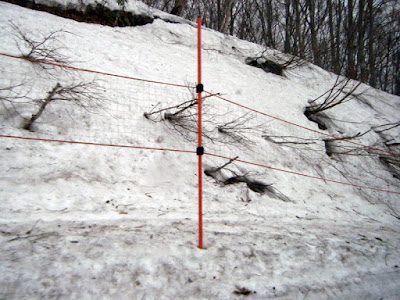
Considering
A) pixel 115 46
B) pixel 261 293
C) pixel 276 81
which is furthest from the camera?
pixel 276 81

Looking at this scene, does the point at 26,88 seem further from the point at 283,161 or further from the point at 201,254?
the point at 283,161

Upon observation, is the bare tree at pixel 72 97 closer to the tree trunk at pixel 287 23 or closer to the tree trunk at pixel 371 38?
the tree trunk at pixel 287 23

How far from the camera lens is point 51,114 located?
3305 mm

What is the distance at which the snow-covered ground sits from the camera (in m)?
1.87

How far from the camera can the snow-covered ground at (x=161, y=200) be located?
6.15ft

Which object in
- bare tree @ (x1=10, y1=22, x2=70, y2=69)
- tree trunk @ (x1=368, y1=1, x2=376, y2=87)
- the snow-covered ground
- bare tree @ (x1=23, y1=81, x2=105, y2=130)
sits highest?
tree trunk @ (x1=368, y1=1, x2=376, y2=87)

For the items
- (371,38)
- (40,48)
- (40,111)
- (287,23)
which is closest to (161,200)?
(40,111)

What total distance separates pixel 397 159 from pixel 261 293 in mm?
6054

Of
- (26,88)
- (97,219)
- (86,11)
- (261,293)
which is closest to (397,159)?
(261,293)

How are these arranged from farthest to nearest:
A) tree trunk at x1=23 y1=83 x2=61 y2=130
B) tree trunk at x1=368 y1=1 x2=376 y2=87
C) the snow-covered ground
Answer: tree trunk at x1=368 y1=1 x2=376 y2=87
tree trunk at x1=23 y1=83 x2=61 y2=130
the snow-covered ground

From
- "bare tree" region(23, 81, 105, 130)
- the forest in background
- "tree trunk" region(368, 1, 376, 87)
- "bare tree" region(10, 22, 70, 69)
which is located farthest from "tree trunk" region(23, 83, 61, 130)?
"tree trunk" region(368, 1, 376, 87)

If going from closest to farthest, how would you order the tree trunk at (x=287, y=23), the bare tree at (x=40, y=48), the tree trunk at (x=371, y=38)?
the bare tree at (x=40, y=48) < the tree trunk at (x=371, y=38) < the tree trunk at (x=287, y=23)

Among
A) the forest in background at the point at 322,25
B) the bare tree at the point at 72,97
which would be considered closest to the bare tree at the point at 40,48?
the bare tree at the point at 72,97

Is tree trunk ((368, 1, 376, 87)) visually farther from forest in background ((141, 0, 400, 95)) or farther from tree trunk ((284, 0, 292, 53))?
tree trunk ((284, 0, 292, 53))
